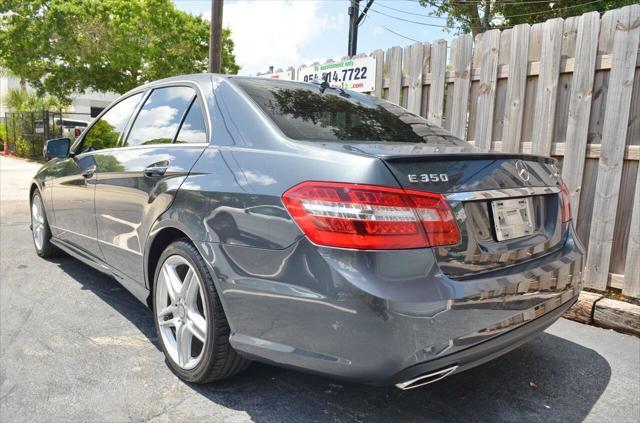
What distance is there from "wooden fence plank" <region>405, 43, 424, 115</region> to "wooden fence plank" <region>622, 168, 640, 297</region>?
2182 mm

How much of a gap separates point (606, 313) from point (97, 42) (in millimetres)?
18736

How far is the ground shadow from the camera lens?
7.66ft

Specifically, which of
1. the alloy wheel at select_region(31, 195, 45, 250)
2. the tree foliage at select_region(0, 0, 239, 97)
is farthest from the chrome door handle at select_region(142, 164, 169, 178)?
the tree foliage at select_region(0, 0, 239, 97)

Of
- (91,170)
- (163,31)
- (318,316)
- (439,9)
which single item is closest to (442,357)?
(318,316)

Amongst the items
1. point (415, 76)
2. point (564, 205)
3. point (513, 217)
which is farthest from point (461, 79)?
point (513, 217)

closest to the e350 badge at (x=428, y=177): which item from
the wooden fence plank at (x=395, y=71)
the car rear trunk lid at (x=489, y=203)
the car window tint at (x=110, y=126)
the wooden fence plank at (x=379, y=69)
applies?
the car rear trunk lid at (x=489, y=203)

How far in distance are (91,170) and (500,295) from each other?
2869 millimetres

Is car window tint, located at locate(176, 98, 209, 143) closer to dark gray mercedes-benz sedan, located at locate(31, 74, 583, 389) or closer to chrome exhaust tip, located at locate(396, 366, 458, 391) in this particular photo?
dark gray mercedes-benz sedan, located at locate(31, 74, 583, 389)

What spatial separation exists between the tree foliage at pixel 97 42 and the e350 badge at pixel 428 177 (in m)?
18.3

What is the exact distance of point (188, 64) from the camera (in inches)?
787

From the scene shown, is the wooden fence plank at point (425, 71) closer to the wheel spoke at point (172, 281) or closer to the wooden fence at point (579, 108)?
the wooden fence at point (579, 108)

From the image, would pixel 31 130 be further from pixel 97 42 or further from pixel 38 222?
pixel 38 222

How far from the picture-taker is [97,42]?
1789 cm

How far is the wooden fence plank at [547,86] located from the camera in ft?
13.3
